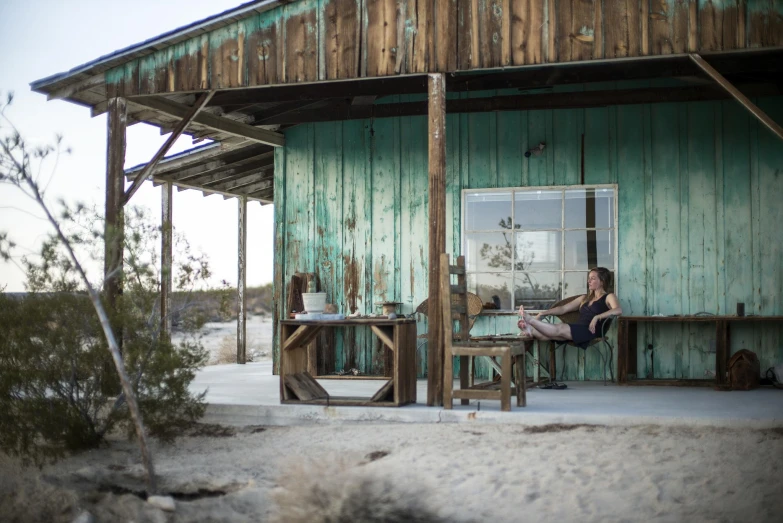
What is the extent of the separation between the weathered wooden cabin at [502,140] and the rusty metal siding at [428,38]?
0.02 meters

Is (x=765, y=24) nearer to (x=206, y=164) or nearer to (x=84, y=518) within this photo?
(x=84, y=518)

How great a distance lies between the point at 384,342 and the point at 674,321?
3.57 metres

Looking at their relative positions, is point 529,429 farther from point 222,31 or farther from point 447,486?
point 222,31

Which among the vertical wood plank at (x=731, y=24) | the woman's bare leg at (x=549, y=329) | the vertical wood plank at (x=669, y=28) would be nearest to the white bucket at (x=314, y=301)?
the woman's bare leg at (x=549, y=329)

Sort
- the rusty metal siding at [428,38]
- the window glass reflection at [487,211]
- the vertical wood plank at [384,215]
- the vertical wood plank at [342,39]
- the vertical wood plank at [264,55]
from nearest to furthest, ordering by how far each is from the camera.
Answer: the rusty metal siding at [428,38], the vertical wood plank at [342,39], the vertical wood plank at [264,55], the window glass reflection at [487,211], the vertical wood plank at [384,215]

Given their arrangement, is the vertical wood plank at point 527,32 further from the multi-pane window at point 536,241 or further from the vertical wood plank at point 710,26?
the multi-pane window at point 536,241

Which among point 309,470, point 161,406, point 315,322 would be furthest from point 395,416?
point 309,470

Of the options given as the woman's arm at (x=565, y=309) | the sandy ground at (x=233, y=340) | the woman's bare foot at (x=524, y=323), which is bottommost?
the sandy ground at (x=233, y=340)

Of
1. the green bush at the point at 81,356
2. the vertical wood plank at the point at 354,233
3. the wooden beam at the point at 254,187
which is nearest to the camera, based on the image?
the green bush at the point at 81,356

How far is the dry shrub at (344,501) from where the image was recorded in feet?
14.0

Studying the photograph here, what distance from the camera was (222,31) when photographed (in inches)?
321

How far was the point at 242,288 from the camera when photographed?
13445mm

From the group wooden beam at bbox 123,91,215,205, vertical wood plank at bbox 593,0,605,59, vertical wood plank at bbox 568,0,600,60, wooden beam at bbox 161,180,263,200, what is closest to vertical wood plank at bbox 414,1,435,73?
vertical wood plank at bbox 568,0,600,60

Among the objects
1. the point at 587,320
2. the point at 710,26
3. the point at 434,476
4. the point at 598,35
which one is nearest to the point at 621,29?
the point at 598,35
